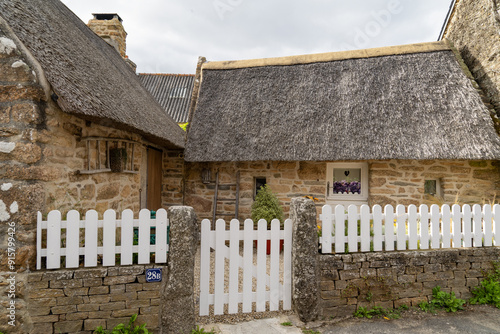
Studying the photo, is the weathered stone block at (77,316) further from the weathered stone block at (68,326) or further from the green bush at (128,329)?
the green bush at (128,329)

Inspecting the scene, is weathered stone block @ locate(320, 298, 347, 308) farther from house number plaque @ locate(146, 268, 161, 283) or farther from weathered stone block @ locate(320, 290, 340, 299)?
house number plaque @ locate(146, 268, 161, 283)

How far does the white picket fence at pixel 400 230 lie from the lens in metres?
2.99

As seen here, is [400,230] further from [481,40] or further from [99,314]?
[481,40]

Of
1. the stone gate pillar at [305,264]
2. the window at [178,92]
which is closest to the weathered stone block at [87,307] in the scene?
the stone gate pillar at [305,264]

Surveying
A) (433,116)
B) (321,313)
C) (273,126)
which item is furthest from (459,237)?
(273,126)

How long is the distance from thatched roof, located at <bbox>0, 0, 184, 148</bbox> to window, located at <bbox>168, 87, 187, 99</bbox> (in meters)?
7.65

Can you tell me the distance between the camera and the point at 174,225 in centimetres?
259

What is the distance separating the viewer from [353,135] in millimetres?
5500

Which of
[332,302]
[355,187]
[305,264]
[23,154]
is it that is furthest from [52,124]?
[355,187]

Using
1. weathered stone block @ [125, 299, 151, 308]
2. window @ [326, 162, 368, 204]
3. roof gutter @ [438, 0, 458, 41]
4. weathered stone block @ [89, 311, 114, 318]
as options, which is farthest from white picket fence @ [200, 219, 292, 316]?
roof gutter @ [438, 0, 458, 41]

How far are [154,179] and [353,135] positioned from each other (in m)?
4.38

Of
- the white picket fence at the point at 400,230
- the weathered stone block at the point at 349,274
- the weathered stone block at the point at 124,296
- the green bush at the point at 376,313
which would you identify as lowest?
the green bush at the point at 376,313

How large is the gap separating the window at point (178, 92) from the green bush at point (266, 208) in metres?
8.51

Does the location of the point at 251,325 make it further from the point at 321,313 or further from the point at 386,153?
the point at 386,153
